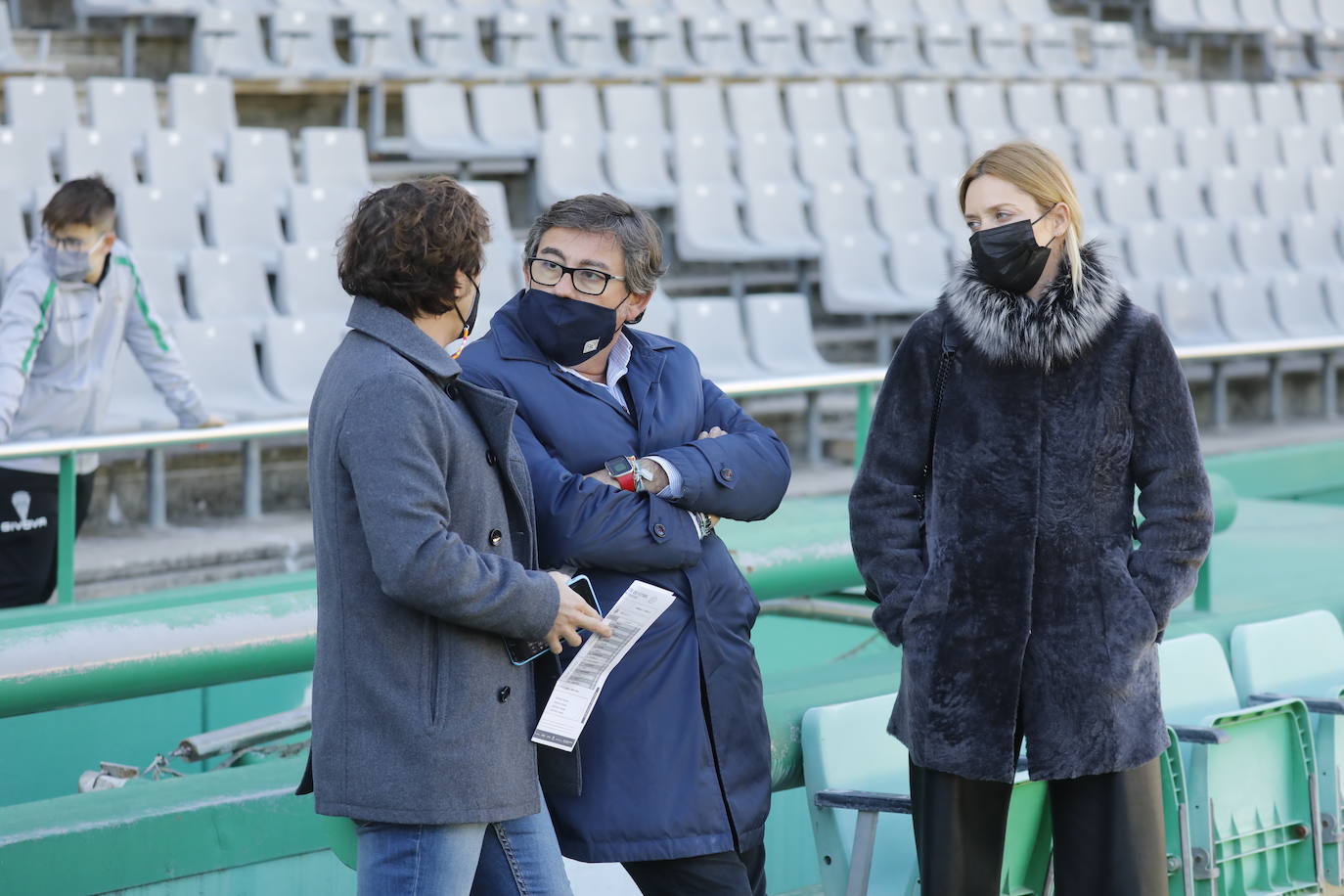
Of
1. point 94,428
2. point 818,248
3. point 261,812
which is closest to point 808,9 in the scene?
point 818,248

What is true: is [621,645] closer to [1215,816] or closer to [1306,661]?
[1215,816]

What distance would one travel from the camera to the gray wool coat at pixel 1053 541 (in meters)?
2.04

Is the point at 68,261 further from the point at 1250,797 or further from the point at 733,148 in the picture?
the point at 733,148

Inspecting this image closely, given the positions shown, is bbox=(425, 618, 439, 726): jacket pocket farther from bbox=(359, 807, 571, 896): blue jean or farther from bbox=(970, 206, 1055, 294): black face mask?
bbox=(970, 206, 1055, 294): black face mask

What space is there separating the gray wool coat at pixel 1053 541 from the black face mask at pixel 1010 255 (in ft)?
0.09

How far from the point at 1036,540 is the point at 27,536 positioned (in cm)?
272

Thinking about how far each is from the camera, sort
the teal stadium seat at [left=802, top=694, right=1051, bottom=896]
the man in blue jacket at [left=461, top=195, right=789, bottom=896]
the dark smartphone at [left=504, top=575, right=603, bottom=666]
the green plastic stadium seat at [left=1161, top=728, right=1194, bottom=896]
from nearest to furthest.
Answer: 1. the dark smartphone at [left=504, top=575, right=603, bottom=666]
2. the man in blue jacket at [left=461, top=195, right=789, bottom=896]
3. the teal stadium seat at [left=802, top=694, right=1051, bottom=896]
4. the green plastic stadium seat at [left=1161, top=728, right=1194, bottom=896]

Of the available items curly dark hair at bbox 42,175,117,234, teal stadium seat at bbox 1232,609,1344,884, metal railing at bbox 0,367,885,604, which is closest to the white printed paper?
teal stadium seat at bbox 1232,609,1344,884

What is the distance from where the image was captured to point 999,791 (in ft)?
6.93

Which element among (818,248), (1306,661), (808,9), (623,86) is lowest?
(1306,661)

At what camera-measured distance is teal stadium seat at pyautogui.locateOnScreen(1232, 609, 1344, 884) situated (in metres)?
2.88

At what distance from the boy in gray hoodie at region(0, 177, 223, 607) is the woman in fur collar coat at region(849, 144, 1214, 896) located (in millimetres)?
2292

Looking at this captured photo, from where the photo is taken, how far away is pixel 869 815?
2.32 m

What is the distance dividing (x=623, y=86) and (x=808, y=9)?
1.97 metres
